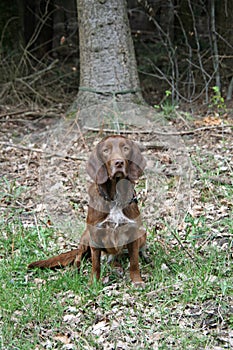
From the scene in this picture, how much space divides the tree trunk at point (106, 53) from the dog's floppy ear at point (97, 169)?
330cm

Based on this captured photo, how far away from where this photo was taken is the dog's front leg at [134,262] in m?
4.32

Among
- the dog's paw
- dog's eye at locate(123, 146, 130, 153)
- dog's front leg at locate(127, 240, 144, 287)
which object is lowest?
the dog's paw

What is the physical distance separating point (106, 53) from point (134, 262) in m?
3.75

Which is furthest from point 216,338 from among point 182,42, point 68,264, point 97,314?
point 182,42

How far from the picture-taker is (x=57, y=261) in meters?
4.60

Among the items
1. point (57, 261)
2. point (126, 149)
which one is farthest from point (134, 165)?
point (57, 261)

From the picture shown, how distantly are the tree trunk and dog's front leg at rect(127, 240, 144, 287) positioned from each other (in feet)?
11.1

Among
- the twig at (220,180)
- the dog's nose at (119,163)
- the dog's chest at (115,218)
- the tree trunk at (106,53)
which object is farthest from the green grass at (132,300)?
the tree trunk at (106,53)

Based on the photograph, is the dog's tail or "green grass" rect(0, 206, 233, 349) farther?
the dog's tail

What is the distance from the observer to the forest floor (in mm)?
3748

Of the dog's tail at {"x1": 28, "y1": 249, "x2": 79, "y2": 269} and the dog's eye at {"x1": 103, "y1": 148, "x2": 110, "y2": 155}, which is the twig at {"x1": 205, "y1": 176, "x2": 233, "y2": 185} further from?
the dog's eye at {"x1": 103, "y1": 148, "x2": 110, "y2": 155}

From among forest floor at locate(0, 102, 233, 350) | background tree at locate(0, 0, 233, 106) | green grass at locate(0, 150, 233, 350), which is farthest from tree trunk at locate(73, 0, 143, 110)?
green grass at locate(0, 150, 233, 350)

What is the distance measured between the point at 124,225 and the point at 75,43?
7.78 meters

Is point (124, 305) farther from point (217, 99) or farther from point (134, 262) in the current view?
point (217, 99)
